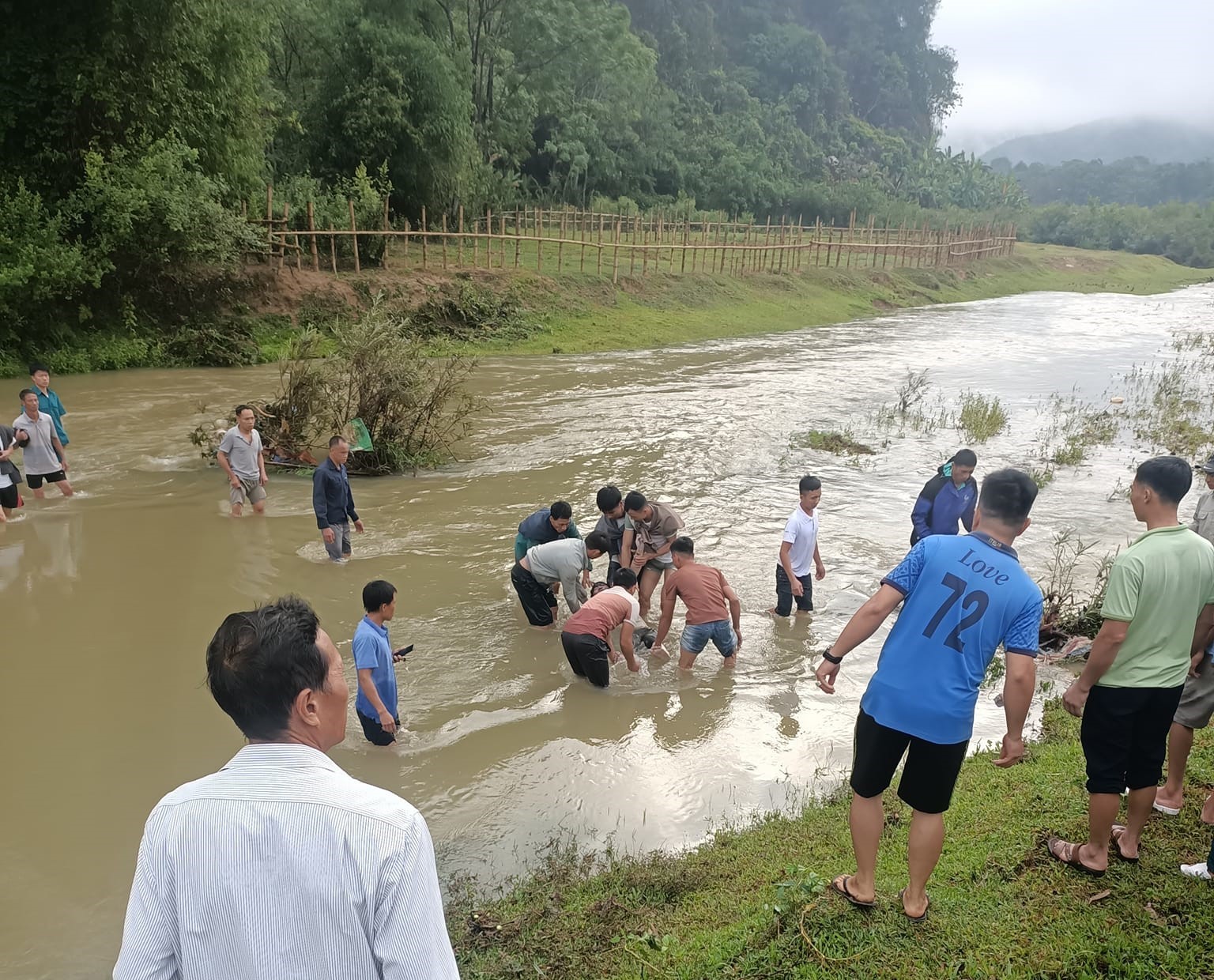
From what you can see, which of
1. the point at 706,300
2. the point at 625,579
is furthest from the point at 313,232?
the point at 625,579

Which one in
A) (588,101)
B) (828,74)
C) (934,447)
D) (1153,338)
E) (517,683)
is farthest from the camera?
(828,74)

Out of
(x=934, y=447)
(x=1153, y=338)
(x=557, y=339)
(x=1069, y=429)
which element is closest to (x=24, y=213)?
(x=557, y=339)

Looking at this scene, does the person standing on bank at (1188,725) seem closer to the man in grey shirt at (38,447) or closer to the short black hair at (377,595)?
the short black hair at (377,595)

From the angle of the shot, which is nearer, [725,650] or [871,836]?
[871,836]

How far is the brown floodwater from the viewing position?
497cm

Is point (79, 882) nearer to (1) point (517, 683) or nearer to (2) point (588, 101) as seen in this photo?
(1) point (517, 683)

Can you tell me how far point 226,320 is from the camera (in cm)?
1988

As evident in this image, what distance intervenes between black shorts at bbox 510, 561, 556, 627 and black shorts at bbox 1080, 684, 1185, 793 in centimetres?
464

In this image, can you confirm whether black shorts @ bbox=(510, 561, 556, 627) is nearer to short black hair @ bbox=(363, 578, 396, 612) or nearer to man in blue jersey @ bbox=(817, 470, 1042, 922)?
short black hair @ bbox=(363, 578, 396, 612)

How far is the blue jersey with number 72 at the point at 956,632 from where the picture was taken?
3262 millimetres

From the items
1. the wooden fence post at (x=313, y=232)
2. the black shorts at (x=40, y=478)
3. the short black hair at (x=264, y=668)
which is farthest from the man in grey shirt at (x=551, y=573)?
the wooden fence post at (x=313, y=232)

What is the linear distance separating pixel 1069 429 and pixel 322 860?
17.3 meters

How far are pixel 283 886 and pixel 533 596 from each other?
5893 millimetres

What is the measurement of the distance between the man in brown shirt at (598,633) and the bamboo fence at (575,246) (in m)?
17.8
